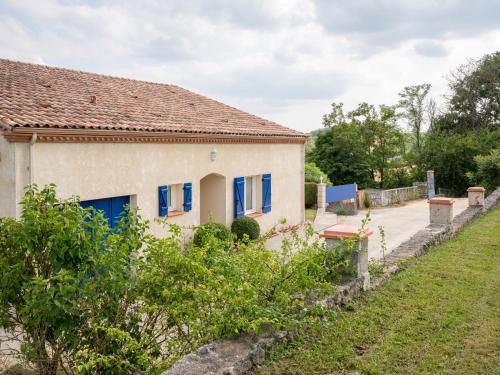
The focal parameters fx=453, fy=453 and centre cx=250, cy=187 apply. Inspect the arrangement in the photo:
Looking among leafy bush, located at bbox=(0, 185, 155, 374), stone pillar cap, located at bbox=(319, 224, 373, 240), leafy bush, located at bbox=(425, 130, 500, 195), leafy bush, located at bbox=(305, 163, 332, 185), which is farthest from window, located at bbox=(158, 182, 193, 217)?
leafy bush, located at bbox=(425, 130, 500, 195)

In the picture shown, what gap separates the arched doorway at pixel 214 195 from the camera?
14.5 meters

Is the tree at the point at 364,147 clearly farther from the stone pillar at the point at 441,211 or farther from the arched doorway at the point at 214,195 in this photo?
the stone pillar at the point at 441,211

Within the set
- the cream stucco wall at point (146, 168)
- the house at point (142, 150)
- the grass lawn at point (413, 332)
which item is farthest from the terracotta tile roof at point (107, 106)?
the grass lawn at point (413, 332)

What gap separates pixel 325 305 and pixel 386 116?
3024 cm

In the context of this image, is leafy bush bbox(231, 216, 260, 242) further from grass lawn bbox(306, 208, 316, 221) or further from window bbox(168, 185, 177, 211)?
grass lawn bbox(306, 208, 316, 221)

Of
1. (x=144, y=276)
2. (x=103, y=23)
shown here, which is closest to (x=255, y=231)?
(x=103, y=23)

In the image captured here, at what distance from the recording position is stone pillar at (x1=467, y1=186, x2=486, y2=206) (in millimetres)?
16359

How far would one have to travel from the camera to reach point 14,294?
4.29 meters

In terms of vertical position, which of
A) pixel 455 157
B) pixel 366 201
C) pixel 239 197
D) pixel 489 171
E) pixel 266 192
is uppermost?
pixel 455 157

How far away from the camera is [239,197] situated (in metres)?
15.0

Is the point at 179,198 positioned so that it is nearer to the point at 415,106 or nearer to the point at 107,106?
the point at 107,106

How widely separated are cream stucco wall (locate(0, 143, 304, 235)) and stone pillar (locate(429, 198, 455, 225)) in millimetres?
6159

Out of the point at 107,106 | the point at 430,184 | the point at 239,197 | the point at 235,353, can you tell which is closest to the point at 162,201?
the point at 107,106

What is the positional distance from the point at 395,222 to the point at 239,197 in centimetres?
838
